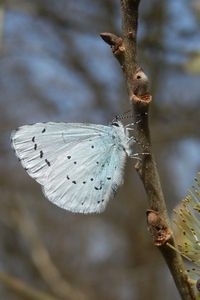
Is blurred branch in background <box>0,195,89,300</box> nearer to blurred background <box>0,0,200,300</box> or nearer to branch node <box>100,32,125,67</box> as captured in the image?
blurred background <box>0,0,200,300</box>

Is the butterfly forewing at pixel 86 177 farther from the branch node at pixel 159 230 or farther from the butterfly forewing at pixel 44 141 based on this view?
the branch node at pixel 159 230

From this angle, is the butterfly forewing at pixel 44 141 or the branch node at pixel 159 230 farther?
the butterfly forewing at pixel 44 141

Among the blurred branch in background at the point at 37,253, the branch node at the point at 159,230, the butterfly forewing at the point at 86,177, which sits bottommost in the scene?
the branch node at the point at 159,230

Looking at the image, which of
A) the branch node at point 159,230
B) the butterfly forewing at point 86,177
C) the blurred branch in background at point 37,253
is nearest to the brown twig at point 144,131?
the branch node at point 159,230

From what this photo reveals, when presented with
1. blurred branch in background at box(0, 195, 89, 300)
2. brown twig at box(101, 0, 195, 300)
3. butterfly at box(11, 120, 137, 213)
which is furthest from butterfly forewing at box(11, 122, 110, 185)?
blurred branch in background at box(0, 195, 89, 300)

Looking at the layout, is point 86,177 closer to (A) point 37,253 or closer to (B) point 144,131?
(B) point 144,131

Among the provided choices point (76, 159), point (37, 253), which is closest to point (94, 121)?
point (37, 253)

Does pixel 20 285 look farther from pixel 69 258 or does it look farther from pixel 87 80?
pixel 69 258

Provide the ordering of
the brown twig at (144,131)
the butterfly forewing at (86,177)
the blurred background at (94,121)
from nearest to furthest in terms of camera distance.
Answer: the brown twig at (144,131)
the butterfly forewing at (86,177)
the blurred background at (94,121)
